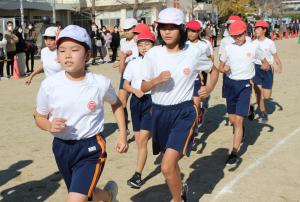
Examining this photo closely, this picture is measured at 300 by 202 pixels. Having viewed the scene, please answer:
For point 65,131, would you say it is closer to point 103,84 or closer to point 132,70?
point 103,84

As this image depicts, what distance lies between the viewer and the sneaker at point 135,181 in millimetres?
5426

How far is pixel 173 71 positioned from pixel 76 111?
1.24 meters

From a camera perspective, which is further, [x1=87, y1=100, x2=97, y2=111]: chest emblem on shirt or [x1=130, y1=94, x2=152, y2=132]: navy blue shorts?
[x1=130, y1=94, x2=152, y2=132]: navy blue shorts

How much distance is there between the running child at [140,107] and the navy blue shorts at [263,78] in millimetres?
4162

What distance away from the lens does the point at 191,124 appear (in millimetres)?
4449

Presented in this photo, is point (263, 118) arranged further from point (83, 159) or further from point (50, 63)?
point (83, 159)

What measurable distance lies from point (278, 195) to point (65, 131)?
108 inches

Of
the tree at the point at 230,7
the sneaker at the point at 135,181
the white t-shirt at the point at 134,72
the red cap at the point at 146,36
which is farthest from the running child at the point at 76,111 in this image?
the tree at the point at 230,7

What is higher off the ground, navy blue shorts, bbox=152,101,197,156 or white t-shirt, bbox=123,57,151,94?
white t-shirt, bbox=123,57,151,94

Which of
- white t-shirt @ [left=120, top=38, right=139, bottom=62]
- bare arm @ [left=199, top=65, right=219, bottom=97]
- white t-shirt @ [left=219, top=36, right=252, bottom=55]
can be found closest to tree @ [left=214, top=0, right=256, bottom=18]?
white t-shirt @ [left=219, top=36, right=252, bottom=55]

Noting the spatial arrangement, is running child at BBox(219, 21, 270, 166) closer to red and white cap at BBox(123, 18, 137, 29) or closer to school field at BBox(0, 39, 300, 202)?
school field at BBox(0, 39, 300, 202)

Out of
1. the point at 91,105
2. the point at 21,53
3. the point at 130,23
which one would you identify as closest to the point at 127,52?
the point at 130,23

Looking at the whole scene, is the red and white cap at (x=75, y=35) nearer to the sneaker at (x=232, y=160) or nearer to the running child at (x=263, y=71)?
the sneaker at (x=232, y=160)

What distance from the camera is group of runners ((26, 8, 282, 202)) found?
3.58 metres
